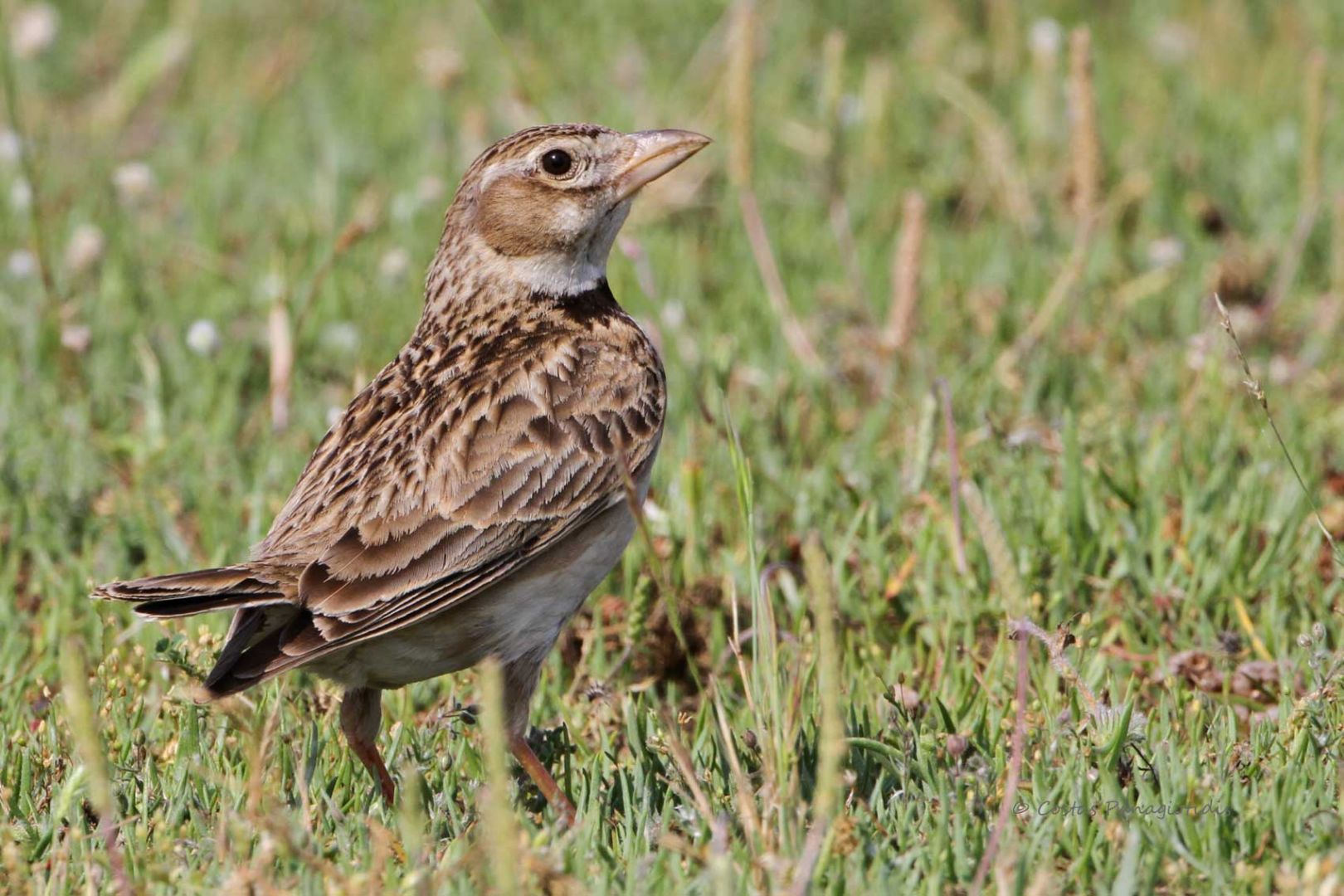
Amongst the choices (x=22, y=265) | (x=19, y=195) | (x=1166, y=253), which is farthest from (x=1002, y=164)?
(x=19, y=195)

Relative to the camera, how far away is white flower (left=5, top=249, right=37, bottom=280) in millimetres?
7676

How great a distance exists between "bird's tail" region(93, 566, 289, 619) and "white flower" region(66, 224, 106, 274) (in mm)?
3963

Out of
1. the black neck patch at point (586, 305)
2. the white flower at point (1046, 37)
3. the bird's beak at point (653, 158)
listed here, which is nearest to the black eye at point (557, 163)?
the bird's beak at point (653, 158)

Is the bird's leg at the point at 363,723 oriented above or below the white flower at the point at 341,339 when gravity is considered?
below

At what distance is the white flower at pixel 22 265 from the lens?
7.68 m

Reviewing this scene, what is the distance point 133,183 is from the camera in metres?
8.42

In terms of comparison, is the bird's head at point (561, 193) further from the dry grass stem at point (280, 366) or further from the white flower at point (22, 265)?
the white flower at point (22, 265)

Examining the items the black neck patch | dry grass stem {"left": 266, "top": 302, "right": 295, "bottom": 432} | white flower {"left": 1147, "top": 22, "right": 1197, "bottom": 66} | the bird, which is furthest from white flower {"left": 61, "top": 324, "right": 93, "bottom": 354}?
white flower {"left": 1147, "top": 22, "right": 1197, "bottom": 66}

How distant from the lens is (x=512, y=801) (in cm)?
427

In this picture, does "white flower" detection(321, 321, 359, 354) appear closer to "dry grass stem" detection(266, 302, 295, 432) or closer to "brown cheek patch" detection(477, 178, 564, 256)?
"dry grass stem" detection(266, 302, 295, 432)

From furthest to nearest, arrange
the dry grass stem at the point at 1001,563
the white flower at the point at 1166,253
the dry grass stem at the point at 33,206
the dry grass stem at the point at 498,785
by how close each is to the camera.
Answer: the white flower at the point at 1166,253 < the dry grass stem at the point at 33,206 < the dry grass stem at the point at 1001,563 < the dry grass stem at the point at 498,785

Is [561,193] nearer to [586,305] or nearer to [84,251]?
[586,305]

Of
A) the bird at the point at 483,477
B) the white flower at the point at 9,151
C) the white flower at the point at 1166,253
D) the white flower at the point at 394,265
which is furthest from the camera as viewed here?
the white flower at the point at 9,151

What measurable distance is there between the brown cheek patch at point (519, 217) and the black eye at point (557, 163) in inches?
1.9
